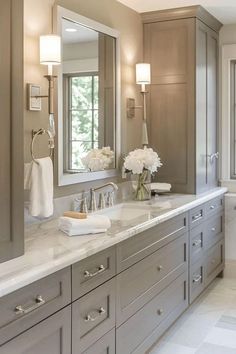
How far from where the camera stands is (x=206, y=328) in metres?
3.38

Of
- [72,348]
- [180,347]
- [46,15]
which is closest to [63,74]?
[46,15]

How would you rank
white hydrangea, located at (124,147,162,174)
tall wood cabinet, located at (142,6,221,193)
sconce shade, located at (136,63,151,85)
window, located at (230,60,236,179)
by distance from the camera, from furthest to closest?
window, located at (230,60,236,179)
tall wood cabinet, located at (142,6,221,193)
sconce shade, located at (136,63,151,85)
white hydrangea, located at (124,147,162,174)

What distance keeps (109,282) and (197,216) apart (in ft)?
4.96

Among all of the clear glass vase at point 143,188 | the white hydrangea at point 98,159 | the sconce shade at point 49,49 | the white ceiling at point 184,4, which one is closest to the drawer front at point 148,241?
the clear glass vase at point 143,188

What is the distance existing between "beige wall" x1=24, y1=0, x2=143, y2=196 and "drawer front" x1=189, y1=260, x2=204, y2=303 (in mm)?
1027

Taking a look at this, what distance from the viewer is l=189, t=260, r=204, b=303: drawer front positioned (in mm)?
3584

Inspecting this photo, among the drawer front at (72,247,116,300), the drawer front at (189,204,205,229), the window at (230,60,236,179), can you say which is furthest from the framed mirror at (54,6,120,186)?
the window at (230,60,236,179)

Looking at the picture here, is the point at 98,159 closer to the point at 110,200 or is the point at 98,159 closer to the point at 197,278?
the point at 110,200

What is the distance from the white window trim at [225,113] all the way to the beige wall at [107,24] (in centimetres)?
93

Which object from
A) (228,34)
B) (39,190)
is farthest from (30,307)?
(228,34)

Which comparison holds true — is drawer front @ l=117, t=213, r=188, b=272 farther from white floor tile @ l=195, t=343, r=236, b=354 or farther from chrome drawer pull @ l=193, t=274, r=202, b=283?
white floor tile @ l=195, t=343, r=236, b=354

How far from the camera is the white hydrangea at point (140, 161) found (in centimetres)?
350

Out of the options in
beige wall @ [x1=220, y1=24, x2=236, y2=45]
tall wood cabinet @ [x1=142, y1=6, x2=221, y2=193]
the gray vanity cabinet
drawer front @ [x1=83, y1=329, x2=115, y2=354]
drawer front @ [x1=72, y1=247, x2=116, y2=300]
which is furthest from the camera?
beige wall @ [x1=220, y1=24, x2=236, y2=45]

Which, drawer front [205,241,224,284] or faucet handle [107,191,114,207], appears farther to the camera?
drawer front [205,241,224,284]
